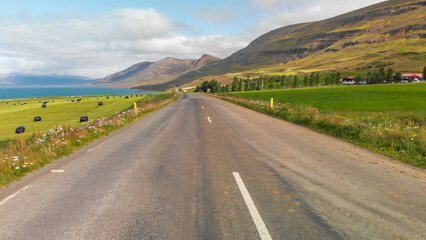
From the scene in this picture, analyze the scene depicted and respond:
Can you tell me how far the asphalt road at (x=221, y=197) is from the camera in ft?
10.8

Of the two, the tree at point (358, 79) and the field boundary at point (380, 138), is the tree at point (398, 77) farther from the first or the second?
the field boundary at point (380, 138)

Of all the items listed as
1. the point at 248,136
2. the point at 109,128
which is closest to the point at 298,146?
the point at 248,136

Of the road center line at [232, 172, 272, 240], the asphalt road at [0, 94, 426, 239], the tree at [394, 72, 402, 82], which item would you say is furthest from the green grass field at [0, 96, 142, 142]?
the tree at [394, 72, 402, 82]

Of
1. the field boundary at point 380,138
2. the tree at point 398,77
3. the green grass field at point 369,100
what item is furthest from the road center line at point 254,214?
the tree at point 398,77

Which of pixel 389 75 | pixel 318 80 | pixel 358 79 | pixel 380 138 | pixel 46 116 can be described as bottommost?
pixel 46 116

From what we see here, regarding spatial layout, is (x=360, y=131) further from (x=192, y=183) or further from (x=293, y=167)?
(x=192, y=183)

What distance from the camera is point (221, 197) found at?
4242 millimetres

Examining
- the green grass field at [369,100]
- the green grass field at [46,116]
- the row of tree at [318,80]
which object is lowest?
the green grass field at [46,116]

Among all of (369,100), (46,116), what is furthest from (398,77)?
(46,116)

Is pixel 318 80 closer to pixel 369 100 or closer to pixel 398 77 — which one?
pixel 398 77

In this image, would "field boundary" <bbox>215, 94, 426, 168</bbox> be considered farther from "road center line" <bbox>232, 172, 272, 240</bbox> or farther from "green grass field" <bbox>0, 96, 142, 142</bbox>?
"green grass field" <bbox>0, 96, 142, 142</bbox>

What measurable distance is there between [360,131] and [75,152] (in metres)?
10.9

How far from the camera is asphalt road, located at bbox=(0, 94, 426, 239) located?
3.28 metres

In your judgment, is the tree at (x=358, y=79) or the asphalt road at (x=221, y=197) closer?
the asphalt road at (x=221, y=197)
